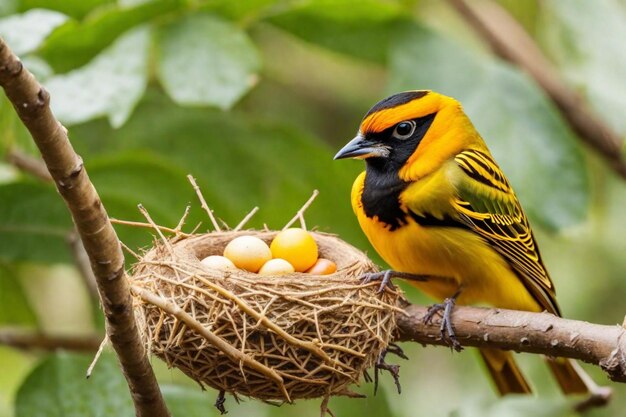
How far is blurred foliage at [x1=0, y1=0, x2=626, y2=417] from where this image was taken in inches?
159

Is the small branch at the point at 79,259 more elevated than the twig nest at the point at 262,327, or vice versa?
the twig nest at the point at 262,327

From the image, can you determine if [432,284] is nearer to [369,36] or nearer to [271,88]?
[369,36]

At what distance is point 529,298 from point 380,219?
759mm

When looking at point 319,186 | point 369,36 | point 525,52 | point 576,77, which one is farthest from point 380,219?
point 525,52

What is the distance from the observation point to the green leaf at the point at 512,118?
453 centimetres

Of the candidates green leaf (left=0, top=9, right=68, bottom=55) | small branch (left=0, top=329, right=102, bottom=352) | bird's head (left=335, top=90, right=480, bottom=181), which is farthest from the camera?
small branch (left=0, top=329, right=102, bottom=352)

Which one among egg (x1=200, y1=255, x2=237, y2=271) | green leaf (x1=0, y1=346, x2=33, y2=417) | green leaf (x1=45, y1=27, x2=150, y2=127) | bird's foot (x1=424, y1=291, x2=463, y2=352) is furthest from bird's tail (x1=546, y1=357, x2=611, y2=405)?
green leaf (x1=0, y1=346, x2=33, y2=417)

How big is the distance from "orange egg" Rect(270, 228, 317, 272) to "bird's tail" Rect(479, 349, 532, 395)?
36.1 inches

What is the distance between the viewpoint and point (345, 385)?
10.4ft

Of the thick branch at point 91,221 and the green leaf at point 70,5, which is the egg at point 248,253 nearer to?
the thick branch at point 91,221

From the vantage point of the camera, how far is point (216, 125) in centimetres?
518

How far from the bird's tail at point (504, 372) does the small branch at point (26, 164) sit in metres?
2.07

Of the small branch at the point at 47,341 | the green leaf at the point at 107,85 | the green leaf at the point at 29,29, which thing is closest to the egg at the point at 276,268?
the green leaf at the point at 107,85

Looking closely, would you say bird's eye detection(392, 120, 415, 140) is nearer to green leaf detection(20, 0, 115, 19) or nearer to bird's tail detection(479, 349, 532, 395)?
bird's tail detection(479, 349, 532, 395)
